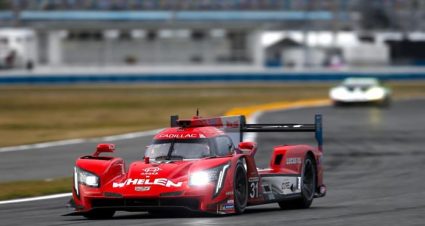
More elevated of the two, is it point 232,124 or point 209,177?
point 232,124

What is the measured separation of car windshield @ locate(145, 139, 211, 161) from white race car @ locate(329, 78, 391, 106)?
34362mm

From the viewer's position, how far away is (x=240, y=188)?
1265cm

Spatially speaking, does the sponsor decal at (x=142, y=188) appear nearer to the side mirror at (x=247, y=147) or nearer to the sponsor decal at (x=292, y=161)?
the side mirror at (x=247, y=147)

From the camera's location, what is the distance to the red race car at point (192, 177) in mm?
11883

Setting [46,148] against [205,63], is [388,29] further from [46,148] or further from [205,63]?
[46,148]

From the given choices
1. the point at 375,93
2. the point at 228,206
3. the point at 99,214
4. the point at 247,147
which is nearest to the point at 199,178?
the point at 228,206

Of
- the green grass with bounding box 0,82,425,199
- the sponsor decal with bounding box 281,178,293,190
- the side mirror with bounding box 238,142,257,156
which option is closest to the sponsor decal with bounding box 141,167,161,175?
the side mirror with bounding box 238,142,257,156

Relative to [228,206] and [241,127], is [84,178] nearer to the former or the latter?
[228,206]

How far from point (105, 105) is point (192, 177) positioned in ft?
133

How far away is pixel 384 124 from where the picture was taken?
35.1 metres

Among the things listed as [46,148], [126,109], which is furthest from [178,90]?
[46,148]

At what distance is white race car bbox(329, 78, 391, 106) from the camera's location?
46750 mm

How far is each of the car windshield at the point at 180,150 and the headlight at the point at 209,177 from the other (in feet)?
1.95

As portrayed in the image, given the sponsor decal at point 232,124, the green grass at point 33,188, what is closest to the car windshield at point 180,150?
the sponsor decal at point 232,124
